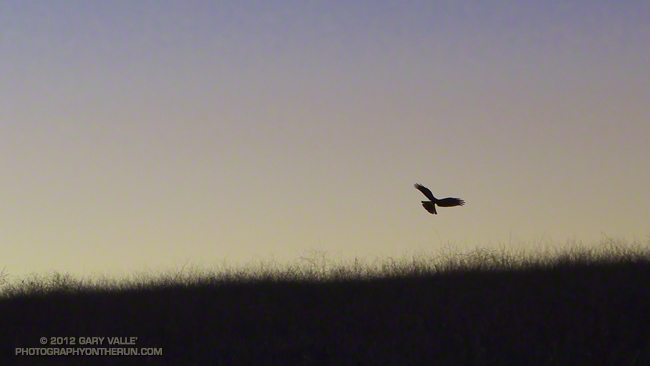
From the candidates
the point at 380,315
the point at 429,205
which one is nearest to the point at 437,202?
the point at 429,205

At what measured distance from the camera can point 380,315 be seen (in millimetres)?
8031

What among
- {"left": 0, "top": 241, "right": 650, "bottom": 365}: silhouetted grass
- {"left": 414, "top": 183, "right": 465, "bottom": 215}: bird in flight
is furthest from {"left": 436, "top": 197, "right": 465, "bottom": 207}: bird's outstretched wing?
{"left": 0, "top": 241, "right": 650, "bottom": 365}: silhouetted grass

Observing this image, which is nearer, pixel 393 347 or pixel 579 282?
pixel 393 347

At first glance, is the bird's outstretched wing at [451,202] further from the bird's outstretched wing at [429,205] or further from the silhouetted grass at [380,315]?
the silhouetted grass at [380,315]

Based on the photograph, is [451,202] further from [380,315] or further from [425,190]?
[380,315]

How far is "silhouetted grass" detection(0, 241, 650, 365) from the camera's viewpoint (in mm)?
7105

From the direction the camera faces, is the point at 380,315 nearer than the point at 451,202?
No

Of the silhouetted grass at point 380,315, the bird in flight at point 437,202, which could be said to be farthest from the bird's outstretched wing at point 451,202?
the silhouetted grass at point 380,315

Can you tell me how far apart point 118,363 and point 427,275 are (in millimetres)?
4389

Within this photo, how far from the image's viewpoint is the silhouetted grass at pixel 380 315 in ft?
23.3

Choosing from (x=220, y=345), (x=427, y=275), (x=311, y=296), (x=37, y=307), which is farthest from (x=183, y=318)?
(x=427, y=275)

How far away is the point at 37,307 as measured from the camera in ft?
32.4

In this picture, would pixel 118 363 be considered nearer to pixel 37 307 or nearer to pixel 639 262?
pixel 37 307

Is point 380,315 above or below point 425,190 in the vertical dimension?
below
